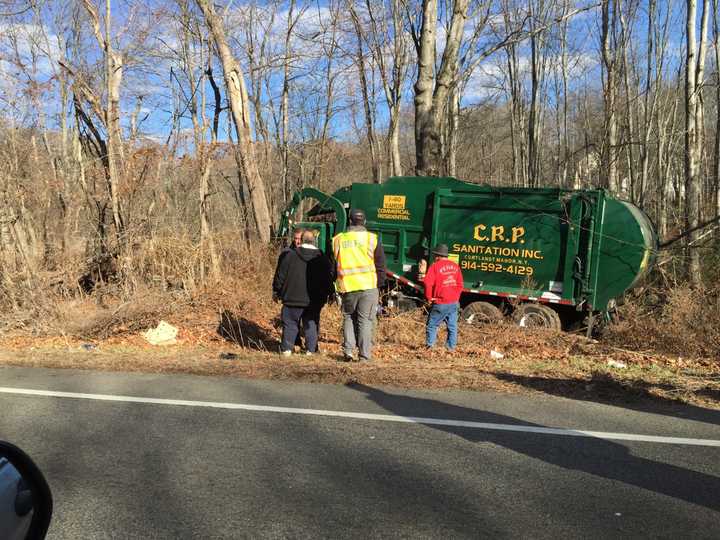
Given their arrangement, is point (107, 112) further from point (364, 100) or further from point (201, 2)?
point (364, 100)

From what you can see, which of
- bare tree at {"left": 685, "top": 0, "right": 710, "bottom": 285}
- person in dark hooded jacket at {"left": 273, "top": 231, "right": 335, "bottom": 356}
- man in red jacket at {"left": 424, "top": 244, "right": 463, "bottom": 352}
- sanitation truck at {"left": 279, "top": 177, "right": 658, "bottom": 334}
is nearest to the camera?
person in dark hooded jacket at {"left": 273, "top": 231, "right": 335, "bottom": 356}

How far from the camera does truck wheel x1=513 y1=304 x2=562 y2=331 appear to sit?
10555 millimetres

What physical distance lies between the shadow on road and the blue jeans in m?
3.38

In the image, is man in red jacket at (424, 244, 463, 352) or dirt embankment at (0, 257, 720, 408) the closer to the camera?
dirt embankment at (0, 257, 720, 408)

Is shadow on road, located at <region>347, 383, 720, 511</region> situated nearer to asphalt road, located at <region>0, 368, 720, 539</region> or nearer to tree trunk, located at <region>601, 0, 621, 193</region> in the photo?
asphalt road, located at <region>0, 368, 720, 539</region>

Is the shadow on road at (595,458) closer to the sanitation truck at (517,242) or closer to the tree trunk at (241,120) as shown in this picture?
the sanitation truck at (517,242)

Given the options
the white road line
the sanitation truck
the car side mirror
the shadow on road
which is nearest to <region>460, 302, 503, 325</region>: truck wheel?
the sanitation truck

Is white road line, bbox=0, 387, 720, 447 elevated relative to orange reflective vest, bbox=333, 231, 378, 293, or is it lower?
lower

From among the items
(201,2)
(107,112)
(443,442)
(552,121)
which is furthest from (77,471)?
(552,121)

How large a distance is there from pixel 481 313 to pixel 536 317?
96 cm

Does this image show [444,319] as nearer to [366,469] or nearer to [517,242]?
[517,242]

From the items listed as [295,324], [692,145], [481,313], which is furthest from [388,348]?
[692,145]

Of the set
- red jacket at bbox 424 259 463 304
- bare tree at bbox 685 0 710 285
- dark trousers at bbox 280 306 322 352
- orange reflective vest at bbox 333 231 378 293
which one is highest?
bare tree at bbox 685 0 710 285

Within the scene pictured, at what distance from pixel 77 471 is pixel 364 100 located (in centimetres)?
2341
